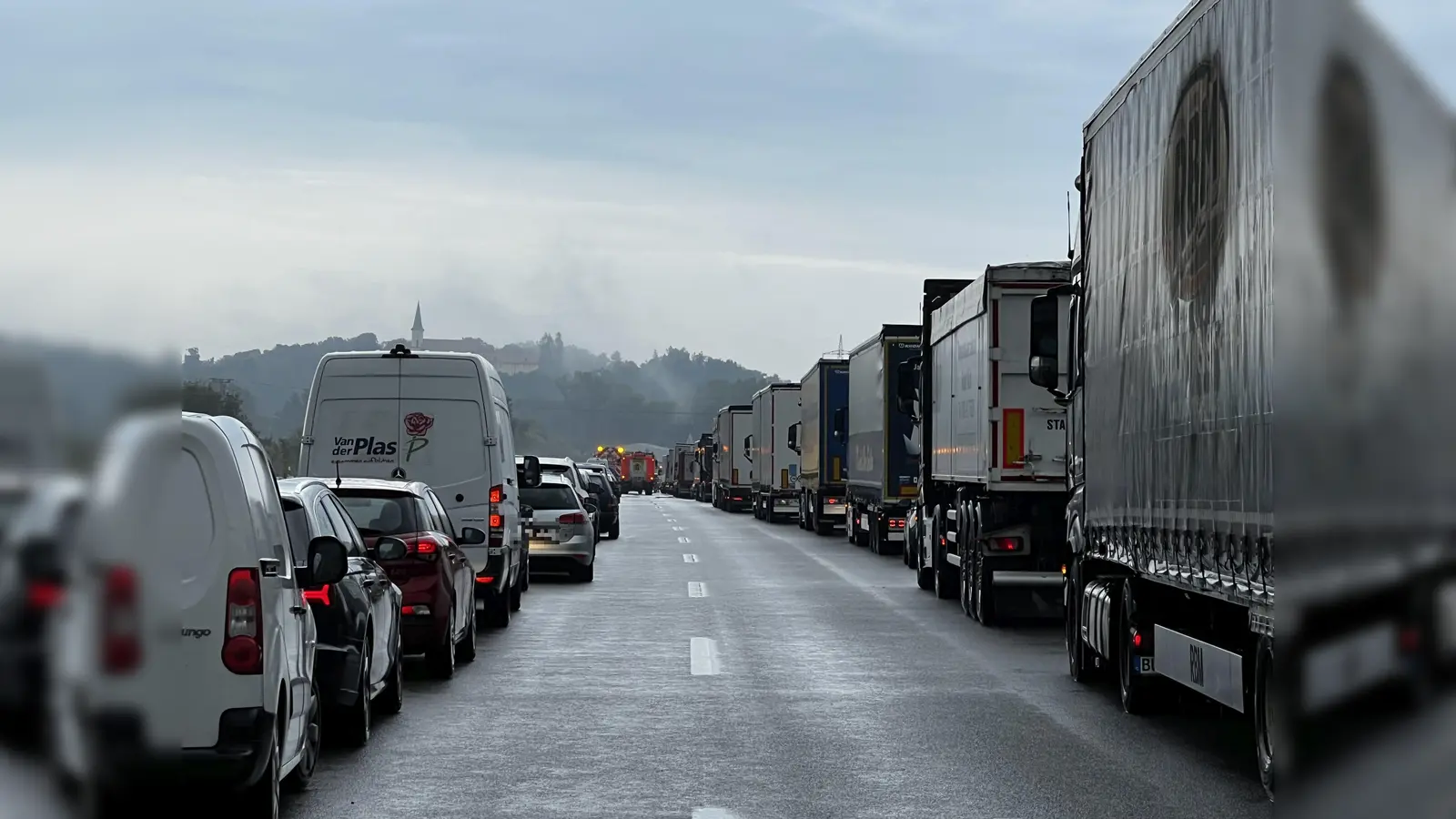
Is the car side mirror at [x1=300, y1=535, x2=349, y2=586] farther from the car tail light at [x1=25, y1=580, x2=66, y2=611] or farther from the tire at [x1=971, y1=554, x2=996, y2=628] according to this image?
the tire at [x1=971, y1=554, x2=996, y2=628]

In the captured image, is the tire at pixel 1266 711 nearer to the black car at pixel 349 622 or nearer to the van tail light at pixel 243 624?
the van tail light at pixel 243 624

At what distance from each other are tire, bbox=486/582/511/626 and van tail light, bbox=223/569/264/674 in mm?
11386

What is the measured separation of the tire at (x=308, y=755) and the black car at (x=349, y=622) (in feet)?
1.69

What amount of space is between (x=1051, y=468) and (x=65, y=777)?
57.0ft

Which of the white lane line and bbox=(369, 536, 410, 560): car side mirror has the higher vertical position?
bbox=(369, 536, 410, 560): car side mirror

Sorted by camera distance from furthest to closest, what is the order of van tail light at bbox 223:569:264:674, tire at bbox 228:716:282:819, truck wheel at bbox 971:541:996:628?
truck wheel at bbox 971:541:996:628 → tire at bbox 228:716:282:819 → van tail light at bbox 223:569:264:674

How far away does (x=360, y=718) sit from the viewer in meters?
10.2

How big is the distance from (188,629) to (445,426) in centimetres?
1105

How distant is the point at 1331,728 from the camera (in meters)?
3.03

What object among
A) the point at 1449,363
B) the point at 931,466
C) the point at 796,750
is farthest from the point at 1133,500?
the point at 931,466

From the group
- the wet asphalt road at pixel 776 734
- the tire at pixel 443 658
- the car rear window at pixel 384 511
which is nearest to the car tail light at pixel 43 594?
the wet asphalt road at pixel 776 734

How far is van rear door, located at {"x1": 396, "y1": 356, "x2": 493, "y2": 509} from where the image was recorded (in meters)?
17.5

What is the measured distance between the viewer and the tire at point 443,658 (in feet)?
44.5

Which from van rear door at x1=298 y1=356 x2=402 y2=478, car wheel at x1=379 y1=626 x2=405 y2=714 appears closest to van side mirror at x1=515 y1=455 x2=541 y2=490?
van rear door at x1=298 y1=356 x2=402 y2=478
